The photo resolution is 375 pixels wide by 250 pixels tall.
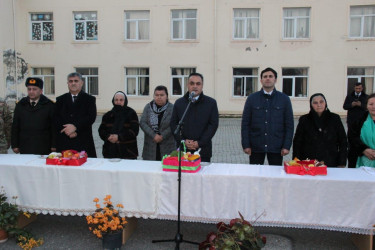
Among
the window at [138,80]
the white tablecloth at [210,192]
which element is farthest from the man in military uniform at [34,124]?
the window at [138,80]

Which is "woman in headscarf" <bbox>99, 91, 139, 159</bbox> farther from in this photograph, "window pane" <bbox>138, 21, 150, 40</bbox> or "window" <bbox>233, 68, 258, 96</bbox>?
"window pane" <bbox>138, 21, 150, 40</bbox>

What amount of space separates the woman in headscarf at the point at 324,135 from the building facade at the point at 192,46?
1265cm

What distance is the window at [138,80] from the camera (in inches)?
683

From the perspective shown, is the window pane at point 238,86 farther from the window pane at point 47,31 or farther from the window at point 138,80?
the window pane at point 47,31

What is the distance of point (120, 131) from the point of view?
4.69 meters

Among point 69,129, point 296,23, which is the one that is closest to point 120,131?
point 69,129

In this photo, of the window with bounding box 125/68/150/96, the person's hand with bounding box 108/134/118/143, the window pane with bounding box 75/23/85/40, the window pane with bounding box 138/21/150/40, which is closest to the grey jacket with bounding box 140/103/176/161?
the person's hand with bounding box 108/134/118/143

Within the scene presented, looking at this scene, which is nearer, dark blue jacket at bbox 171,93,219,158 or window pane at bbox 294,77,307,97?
dark blue jacket at bbox 171,93,219,158

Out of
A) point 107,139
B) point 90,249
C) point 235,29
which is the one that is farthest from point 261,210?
point 235,29

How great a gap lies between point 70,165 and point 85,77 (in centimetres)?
1489

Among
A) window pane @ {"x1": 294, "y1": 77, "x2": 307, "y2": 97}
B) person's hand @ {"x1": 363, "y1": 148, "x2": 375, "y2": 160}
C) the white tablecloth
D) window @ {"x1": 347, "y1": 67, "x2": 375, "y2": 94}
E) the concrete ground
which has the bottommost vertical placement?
the concrete ground

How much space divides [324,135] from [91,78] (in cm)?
1531

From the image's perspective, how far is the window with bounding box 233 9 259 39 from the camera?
16500 millimetres

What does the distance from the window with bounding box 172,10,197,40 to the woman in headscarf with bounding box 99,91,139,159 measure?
41.7 ft
